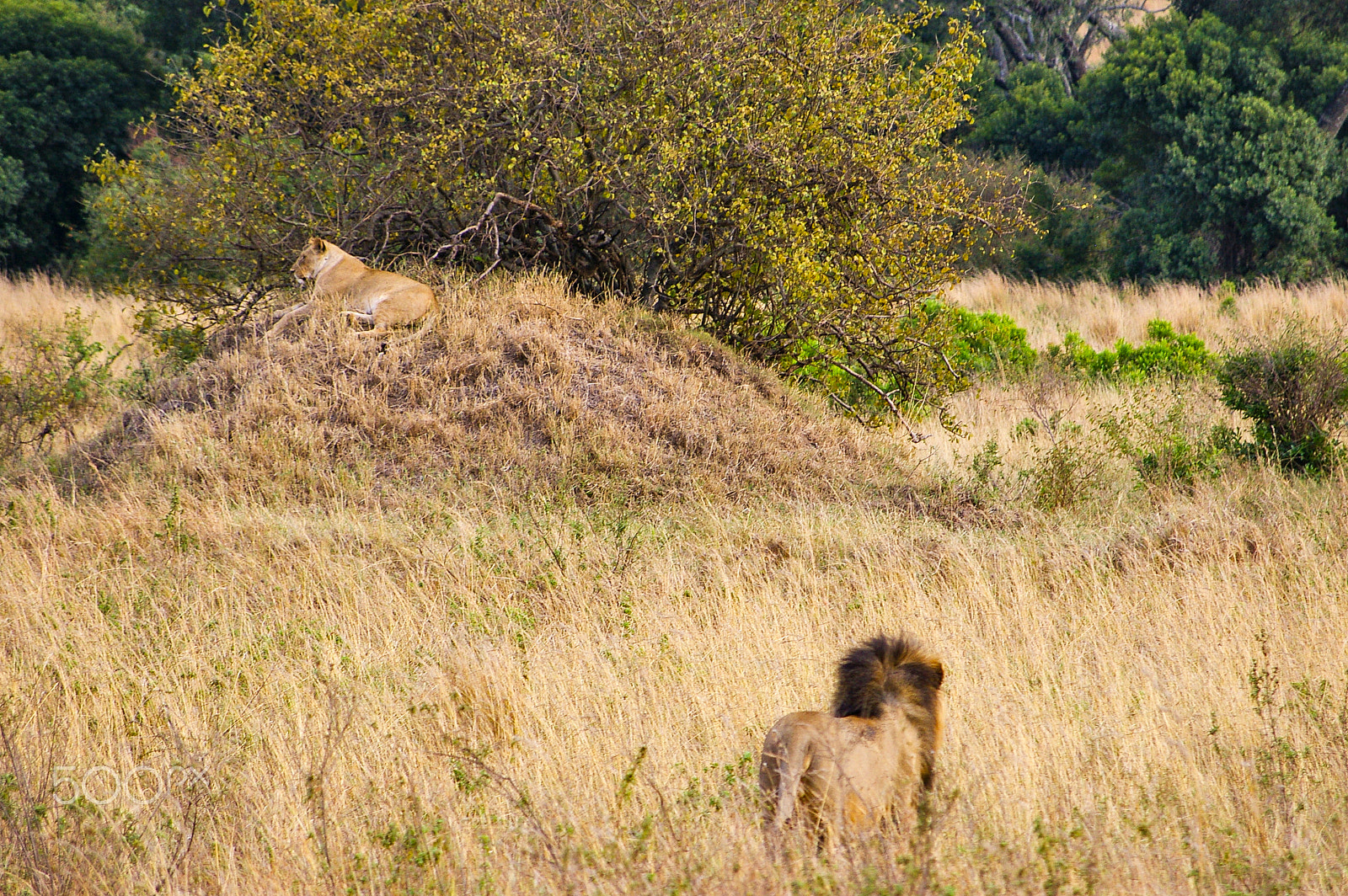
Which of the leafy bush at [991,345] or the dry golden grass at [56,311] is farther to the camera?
the dry golden grass at [56,311]

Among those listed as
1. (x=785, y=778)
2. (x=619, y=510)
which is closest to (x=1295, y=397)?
(x=619, y=510)

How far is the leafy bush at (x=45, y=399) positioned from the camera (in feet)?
30.4

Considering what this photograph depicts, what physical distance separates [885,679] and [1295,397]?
718 centimetres

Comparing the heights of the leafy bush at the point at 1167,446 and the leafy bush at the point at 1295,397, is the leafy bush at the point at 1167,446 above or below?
below

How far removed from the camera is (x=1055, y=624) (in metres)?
5.55

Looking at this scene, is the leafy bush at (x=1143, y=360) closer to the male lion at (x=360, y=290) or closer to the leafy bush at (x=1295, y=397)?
the leafy bush at (x=1295, y=397)

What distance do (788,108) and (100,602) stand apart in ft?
22.5

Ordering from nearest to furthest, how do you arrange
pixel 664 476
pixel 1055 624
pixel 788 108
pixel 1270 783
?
pixel 1270 783 < pixel 1055 624 < pixel 664 476 < pixel 788 108

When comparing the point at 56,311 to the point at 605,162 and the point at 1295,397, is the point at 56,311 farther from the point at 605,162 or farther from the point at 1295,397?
the point at 1295,397

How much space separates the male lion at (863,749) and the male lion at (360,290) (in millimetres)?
6151

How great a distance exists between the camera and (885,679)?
131 inches

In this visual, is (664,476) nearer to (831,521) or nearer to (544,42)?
(831,521)

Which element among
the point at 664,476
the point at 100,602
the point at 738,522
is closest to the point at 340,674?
the point at 100,602

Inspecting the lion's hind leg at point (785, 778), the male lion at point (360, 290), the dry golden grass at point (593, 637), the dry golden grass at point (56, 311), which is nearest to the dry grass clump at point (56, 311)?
the dry golden grass at point (56, 311)
